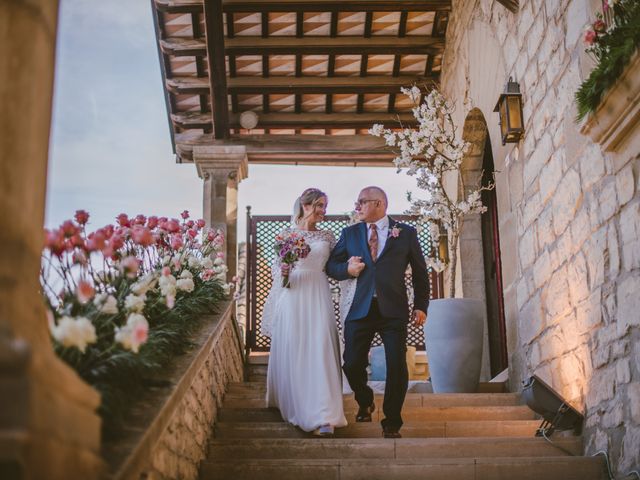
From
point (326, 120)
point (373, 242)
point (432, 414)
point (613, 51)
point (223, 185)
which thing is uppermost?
point (326, 120)

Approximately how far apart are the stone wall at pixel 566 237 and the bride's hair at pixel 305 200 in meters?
1.52

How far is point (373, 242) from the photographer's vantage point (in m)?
5.11

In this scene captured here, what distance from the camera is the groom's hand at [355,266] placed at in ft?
16.2

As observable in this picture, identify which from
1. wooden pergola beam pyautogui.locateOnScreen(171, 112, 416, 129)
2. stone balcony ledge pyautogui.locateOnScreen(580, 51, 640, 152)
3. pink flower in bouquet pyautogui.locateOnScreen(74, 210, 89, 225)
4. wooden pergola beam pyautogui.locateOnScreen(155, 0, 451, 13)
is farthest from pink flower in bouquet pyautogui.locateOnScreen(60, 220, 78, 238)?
wooden pergola beam pyautogui.locateOnScreen(171, 112, 416, 129)

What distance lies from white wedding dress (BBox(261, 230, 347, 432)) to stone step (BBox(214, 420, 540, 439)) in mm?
101

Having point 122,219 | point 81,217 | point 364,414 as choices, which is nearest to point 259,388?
point 364,414

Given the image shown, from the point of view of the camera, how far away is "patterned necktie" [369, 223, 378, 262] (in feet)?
16.6

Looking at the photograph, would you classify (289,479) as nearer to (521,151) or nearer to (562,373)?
(562,373)

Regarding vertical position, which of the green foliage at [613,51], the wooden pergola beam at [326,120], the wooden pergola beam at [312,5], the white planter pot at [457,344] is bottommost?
the white planter pot at [457,344]

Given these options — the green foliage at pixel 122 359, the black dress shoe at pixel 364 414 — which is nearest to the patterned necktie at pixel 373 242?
the black dress shoe at pixel 364 414

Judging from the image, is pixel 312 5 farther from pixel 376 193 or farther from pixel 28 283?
pixel 28 283

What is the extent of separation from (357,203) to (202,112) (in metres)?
6.20

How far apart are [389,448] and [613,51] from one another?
2315 millimetres

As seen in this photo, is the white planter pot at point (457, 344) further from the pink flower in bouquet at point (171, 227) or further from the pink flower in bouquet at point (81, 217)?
the pink flower in bouquet at point (81, 217)
